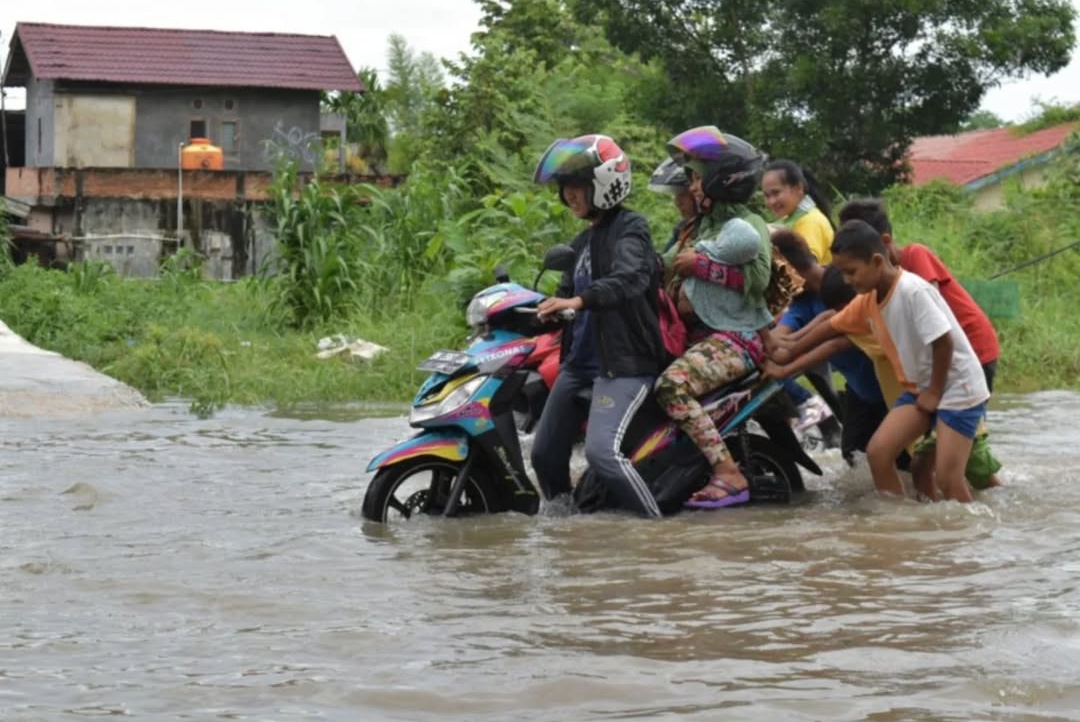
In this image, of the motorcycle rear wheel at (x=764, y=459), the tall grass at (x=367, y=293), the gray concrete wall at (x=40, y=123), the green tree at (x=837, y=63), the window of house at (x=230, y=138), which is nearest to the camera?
the motorcycle rear wheel at (x=764, y=459)

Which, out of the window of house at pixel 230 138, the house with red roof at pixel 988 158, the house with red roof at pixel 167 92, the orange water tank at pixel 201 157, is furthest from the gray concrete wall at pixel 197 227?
the house with red roof at pixel 988 158

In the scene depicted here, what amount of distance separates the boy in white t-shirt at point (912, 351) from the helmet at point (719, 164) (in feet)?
1.48

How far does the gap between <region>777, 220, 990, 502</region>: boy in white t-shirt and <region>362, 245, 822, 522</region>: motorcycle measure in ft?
1.61

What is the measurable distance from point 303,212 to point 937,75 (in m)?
14.4

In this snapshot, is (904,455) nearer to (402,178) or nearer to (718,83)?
(718,83)

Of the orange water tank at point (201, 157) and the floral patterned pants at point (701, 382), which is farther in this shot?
the orange water tank at point (201, 157)

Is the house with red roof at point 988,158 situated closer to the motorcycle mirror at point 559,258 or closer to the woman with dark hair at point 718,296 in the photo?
the woman with dark hair at point 718,296

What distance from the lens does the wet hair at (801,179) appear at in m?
8.76

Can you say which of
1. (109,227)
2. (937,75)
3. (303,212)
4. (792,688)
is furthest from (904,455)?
(109,227)

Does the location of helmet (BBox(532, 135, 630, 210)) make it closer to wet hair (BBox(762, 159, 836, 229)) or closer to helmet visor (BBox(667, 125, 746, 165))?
helmet visor (BBox(667, 125, 746, 165))

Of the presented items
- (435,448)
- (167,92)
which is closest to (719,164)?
(435,448)

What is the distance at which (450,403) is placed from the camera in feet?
23.5

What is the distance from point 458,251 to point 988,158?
29.6 meters

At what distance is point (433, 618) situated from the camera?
551 centimetres
